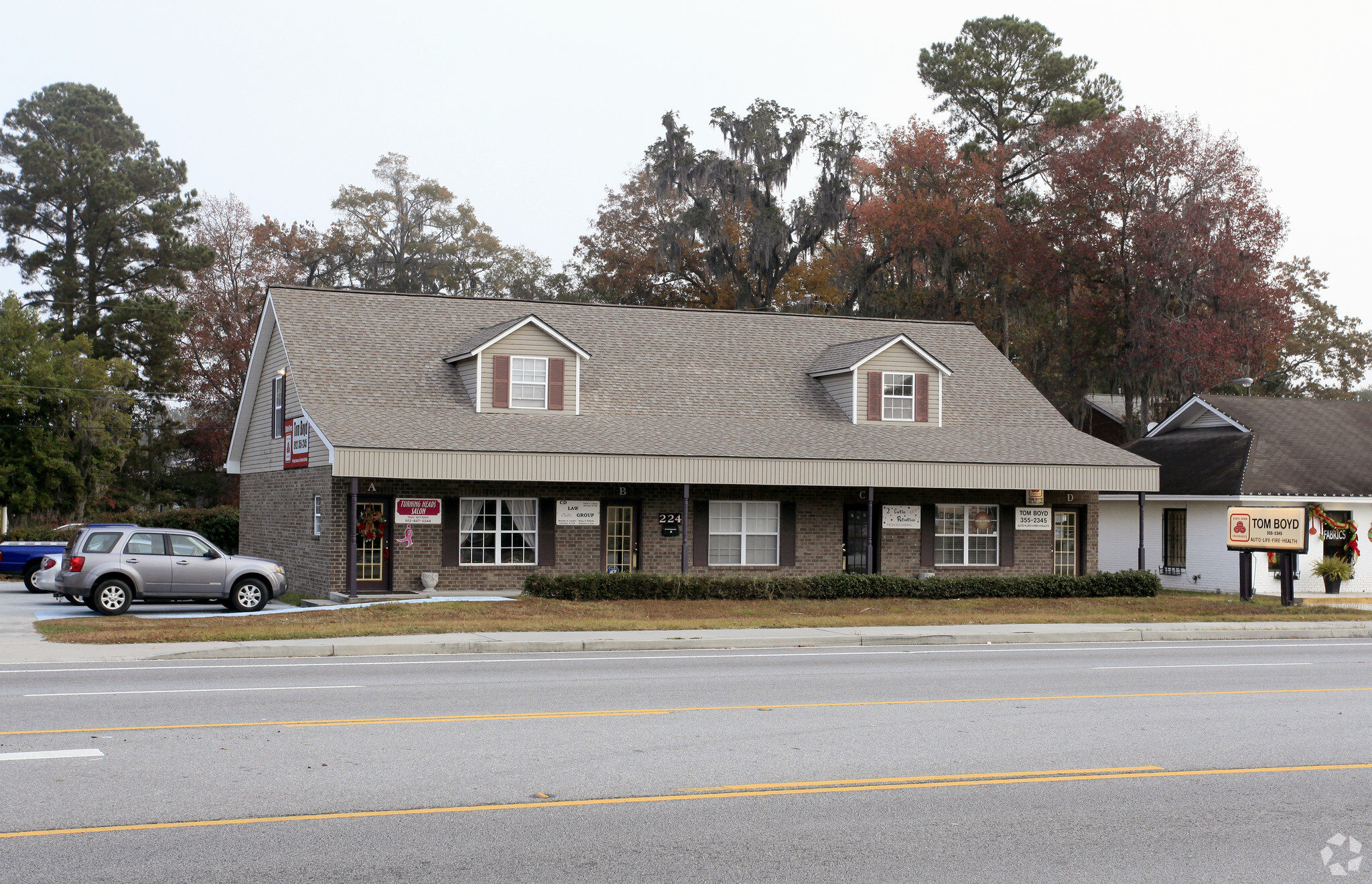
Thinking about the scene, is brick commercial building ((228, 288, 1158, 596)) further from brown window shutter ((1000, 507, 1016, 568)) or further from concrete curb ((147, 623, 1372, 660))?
concrete curb ((147, 623, 1372, 660))

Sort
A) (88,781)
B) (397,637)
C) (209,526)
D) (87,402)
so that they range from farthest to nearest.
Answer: (87,402), (209,526), (397,637), (88,781)

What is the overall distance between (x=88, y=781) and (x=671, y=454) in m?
18.9

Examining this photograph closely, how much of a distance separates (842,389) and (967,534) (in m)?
4.69

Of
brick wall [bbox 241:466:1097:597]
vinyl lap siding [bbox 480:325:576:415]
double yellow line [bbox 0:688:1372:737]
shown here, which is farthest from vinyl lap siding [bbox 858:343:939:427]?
double yellow line [bbox 0:688:1372:737]

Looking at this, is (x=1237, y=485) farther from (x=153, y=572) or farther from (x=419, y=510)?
(x=153, y=572)

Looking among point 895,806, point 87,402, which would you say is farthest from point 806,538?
point 87,402

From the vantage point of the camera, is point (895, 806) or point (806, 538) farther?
point (806, 538)

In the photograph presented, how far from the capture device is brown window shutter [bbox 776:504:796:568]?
2950 cm

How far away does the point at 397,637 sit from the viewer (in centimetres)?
1867

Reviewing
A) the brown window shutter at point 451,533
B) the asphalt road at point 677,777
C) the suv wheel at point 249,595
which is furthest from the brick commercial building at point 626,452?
the asphalt road at point 677,777

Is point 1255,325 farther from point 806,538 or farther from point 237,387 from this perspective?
point 237,387

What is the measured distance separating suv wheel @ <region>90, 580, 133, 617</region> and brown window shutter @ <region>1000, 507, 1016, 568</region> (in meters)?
19.6

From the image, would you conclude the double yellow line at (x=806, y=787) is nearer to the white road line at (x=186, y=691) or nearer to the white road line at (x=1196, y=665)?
the white road line at (x=186, y=691)

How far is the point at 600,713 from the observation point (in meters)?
11.7
